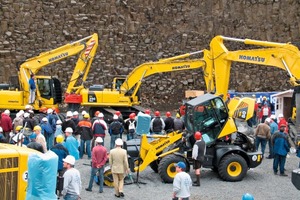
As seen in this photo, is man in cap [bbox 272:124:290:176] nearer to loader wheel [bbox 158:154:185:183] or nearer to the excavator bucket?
the excavator bucket

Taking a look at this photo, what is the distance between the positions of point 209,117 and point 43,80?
9.91 metres

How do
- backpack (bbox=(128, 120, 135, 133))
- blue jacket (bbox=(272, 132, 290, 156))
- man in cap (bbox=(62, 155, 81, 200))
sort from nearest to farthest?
man in cap (bbox=(62, 155, 81, 200)), blue jacket (bbox=(272, 132, 290, 156)), backpack (bbox=(128, 120, 135, 133))

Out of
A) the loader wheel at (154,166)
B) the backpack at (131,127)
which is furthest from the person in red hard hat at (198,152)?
the backpack at (131,127)

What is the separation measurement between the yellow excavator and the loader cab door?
9.32 m

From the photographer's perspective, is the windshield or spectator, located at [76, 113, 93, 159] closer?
the windshield

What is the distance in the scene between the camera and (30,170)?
8.13 meters

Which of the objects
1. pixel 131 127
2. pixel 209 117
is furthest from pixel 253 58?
pixel 131 127

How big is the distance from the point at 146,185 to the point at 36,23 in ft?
59.1

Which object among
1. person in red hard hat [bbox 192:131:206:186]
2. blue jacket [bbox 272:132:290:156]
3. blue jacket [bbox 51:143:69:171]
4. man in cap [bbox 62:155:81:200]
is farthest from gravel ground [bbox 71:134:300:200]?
man in cap [bbox 62:155:81:200]

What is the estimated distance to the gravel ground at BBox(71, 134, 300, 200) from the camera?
12125mm

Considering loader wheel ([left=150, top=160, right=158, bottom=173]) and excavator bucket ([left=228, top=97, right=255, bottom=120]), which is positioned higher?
excavator bucket ([left=228, top=97, right=255, bottom=120])

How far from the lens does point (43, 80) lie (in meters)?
21.5

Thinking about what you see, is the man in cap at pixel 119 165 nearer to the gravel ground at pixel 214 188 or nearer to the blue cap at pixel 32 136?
the gravel ground at pixel 214 188

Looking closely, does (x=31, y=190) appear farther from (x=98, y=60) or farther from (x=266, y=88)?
(x=266, y=88)
